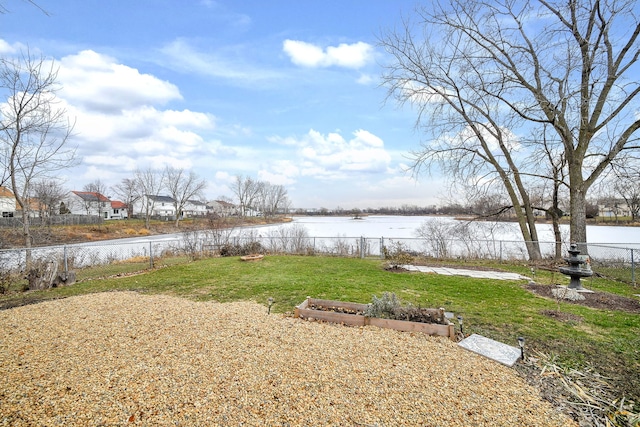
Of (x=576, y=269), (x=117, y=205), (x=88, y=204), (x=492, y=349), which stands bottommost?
(x=492, y=349)

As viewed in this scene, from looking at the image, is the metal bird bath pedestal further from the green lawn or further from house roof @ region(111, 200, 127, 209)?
house roof @ region(111, 200, 127, 209)

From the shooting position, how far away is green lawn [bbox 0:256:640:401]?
3326 mm

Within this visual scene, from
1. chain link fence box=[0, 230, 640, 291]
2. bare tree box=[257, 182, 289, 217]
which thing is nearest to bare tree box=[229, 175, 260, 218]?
bare tree box=[257, 182, 289, 217]

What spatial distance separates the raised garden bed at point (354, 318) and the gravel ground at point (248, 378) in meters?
0.15

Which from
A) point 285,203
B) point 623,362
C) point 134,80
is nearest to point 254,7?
point 134,80

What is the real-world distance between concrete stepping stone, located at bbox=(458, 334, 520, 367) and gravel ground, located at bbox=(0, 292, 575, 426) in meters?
0.14

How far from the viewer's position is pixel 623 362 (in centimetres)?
304

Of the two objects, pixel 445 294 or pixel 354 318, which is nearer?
pixel 354 318

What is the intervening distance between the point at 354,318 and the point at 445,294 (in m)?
2.68

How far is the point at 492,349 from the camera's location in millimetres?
3188

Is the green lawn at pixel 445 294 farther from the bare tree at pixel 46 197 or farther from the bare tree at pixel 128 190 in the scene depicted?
the bare tree at pixel 128 190

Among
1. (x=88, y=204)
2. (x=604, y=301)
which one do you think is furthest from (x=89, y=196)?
(x=604, y=301)

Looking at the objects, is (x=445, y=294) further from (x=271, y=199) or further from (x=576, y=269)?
(x=271, y=199)

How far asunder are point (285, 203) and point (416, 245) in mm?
35463
